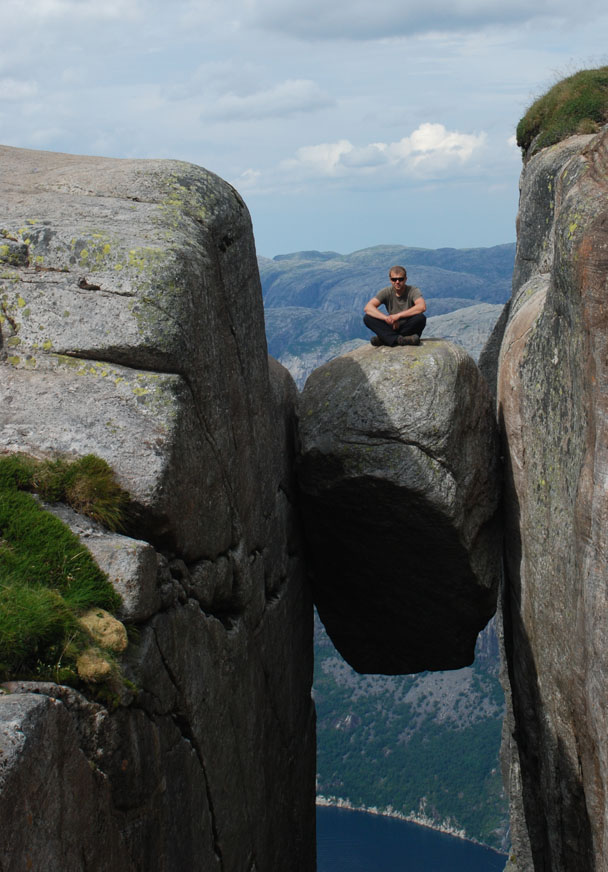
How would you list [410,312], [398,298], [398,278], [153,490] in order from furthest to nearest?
[398,298] → [398,278] → [410,312] → [153,490]

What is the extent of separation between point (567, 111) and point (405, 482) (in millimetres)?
12260

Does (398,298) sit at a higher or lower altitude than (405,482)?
higher

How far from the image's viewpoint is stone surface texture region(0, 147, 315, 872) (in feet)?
26.2

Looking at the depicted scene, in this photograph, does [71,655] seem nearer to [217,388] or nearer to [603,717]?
[217,388]

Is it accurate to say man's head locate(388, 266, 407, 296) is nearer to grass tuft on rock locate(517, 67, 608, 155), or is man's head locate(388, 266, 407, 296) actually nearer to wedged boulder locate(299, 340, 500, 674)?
wedged boulder locate(299, 340, 500, 674)

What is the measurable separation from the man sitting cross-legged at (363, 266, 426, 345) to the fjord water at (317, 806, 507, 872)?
417 feet

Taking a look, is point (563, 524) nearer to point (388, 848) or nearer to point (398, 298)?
point (398, 298)

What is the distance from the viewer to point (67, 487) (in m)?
10.1

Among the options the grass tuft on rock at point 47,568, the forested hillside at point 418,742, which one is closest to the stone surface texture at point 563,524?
the grass tuft on rock at point 47,568

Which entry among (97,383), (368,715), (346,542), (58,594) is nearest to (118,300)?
(97,383)

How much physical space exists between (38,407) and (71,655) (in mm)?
3689

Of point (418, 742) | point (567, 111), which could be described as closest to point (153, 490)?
point (567, 111)

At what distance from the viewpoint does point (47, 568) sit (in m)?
9.03

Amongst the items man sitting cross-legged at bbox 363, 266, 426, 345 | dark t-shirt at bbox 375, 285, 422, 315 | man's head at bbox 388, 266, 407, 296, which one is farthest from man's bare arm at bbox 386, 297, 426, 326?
man's head at bbox 388, 266, 407, 296
